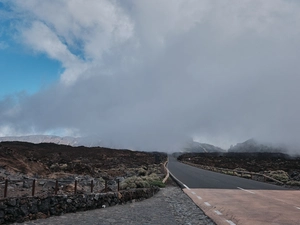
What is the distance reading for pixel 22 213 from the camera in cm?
986

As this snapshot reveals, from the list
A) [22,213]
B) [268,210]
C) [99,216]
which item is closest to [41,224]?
[22,213]

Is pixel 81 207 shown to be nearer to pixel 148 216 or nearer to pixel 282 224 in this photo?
pixel 148 216

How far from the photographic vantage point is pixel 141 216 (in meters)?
11.0

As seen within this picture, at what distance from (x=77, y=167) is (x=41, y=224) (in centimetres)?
2537

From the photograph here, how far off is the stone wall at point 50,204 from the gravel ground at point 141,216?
13.6 inches

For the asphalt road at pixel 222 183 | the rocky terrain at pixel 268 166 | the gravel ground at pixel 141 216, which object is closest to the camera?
the gravel ground at pixel 141 216

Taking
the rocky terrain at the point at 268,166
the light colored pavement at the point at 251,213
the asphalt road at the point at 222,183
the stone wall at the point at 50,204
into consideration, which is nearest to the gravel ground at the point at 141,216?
the stone wall at the point at 50,204

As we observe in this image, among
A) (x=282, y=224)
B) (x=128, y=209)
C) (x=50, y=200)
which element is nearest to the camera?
(x=282, y=224)

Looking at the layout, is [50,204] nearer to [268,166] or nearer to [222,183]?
[222,183]

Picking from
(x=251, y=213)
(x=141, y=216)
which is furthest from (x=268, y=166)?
(x=141, y=216)

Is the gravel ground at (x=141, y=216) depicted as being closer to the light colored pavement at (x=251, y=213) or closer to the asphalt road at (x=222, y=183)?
the light colored pavement at (x=251, y=213)

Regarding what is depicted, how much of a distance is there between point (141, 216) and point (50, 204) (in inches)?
131

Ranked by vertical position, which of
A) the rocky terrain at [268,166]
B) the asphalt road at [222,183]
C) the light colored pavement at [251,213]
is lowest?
the light colored pavement at [251,213]

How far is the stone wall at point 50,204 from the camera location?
956 cm
